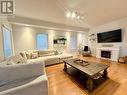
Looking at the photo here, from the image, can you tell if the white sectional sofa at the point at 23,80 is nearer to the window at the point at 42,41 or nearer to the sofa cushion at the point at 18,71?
the sofa cushion at the point at 18,71

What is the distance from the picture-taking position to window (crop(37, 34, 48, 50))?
5516 mm

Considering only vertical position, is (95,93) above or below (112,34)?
below

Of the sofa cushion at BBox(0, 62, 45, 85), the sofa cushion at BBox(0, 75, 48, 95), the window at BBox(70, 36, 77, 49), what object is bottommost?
the sofa cushion at BBox(0, 75, 48, 95)

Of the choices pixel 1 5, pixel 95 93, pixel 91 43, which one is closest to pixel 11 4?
pixel 1 5

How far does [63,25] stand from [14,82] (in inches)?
176

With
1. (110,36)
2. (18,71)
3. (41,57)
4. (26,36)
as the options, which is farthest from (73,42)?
(18,71)

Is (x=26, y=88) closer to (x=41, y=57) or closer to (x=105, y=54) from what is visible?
(x=41, y=57)

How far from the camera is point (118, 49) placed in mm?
4719

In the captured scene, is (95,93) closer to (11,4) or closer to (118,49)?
(11,4)

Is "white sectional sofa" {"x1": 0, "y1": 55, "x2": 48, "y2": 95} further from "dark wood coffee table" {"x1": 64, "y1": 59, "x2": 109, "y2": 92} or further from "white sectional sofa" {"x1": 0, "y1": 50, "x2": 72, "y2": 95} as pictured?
"dark wood coffee table" {"x1": 64, "y1": 59, "x2": 109, "y2": 92}

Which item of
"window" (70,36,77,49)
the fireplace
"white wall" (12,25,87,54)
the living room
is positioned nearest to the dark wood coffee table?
the living room

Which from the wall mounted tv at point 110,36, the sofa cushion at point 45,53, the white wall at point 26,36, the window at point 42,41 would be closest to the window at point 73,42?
the white wall at point 26,36

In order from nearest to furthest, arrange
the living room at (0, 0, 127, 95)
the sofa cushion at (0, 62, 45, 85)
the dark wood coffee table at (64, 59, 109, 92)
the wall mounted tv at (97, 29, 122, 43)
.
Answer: the sofa cushion at (0, 62, 45, 85)
the living room at (0, 0, 127, 95)
the dark wood coffee table at (64, 59, 109, 92)
the wall mounted tv at (97, 29, 122, 43)

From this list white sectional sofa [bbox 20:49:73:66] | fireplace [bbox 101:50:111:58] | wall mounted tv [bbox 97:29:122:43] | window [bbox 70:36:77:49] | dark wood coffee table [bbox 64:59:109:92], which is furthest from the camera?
window [bbox 70:36:77:49]
